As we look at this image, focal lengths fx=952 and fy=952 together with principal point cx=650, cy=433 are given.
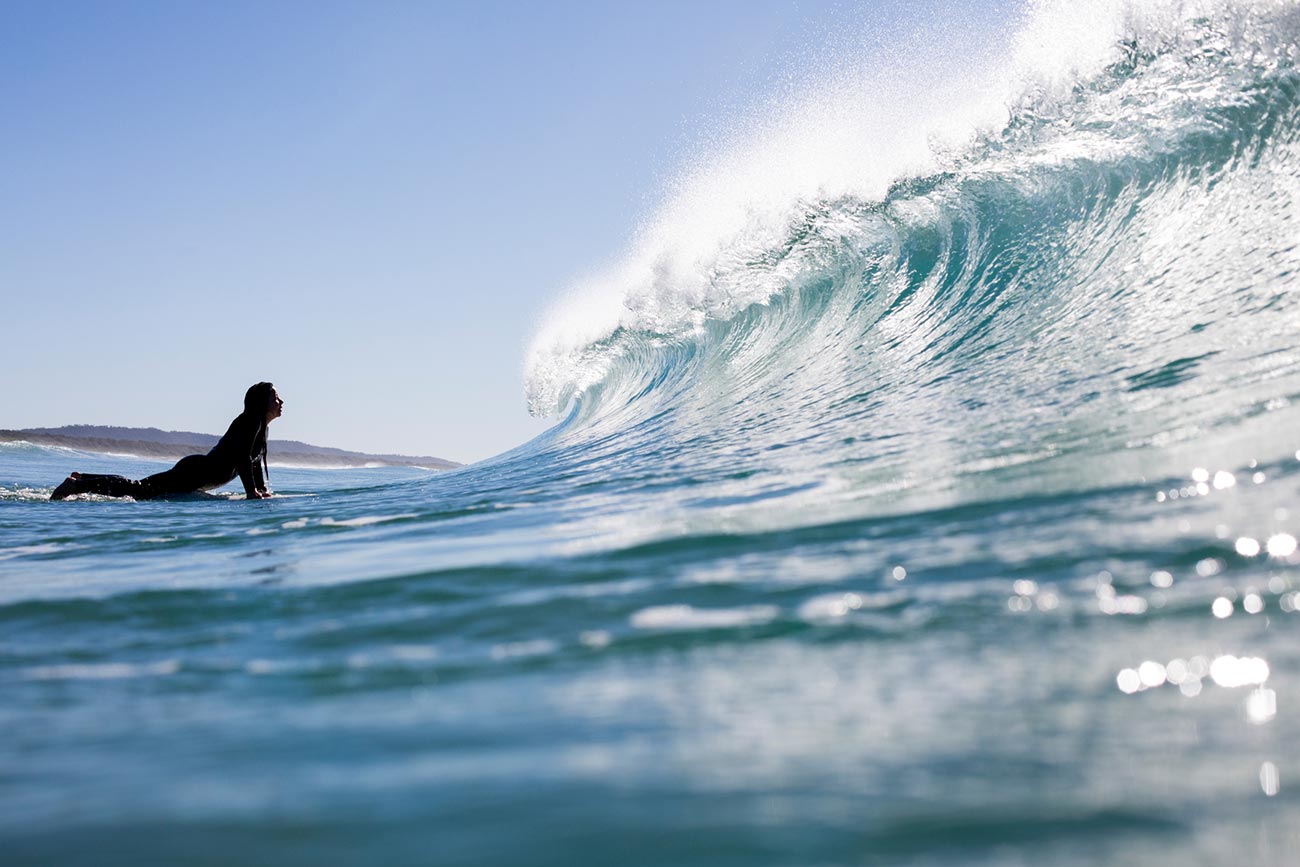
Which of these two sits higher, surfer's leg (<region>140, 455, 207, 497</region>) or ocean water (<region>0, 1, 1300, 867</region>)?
surfer's leg (<region>140, 455, 207, 497</region>)


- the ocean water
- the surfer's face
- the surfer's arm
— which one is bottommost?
the ocean water

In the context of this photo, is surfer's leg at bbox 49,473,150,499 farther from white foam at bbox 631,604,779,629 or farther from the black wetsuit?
white foam at bbox 631,604,779,629

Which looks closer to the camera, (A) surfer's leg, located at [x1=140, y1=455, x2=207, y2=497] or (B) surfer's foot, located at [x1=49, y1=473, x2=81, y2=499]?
(B) surfer's foot, located at [x1=49, y1=473, x2=81, y2=499]

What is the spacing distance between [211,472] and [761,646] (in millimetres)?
7274

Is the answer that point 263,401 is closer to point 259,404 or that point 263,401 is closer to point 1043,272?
point 259,404

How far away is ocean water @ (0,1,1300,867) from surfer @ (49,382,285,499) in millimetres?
1859

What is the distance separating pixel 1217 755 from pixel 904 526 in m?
1.53

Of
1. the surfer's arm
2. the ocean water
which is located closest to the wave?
the ocean water

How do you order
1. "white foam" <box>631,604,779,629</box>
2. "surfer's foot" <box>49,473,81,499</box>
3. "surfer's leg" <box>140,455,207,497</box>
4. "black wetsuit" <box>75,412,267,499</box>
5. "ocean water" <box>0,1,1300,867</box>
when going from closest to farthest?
1. "ocean water" <box>0,1,1300,867</box>
2. "white foam" <box>631,604,779,629</box>
3. "surfer's foot" <box>49,473,81,499</box>
4. "black wetsuit" <box>75,412,267,499</box>
5. "surfer's leg" <box>140,455,207,497</box>

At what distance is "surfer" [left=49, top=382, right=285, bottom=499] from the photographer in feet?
25.5

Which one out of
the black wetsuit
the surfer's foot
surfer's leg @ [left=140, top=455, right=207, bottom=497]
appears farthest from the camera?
surfer's leg @ [left=140, top=455, right=207, bottom=497]

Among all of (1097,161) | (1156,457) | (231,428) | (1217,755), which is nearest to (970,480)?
(1156,457)

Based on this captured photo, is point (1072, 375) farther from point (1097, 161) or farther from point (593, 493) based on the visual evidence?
point (1097, 161)

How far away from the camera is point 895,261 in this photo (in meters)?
10.5
